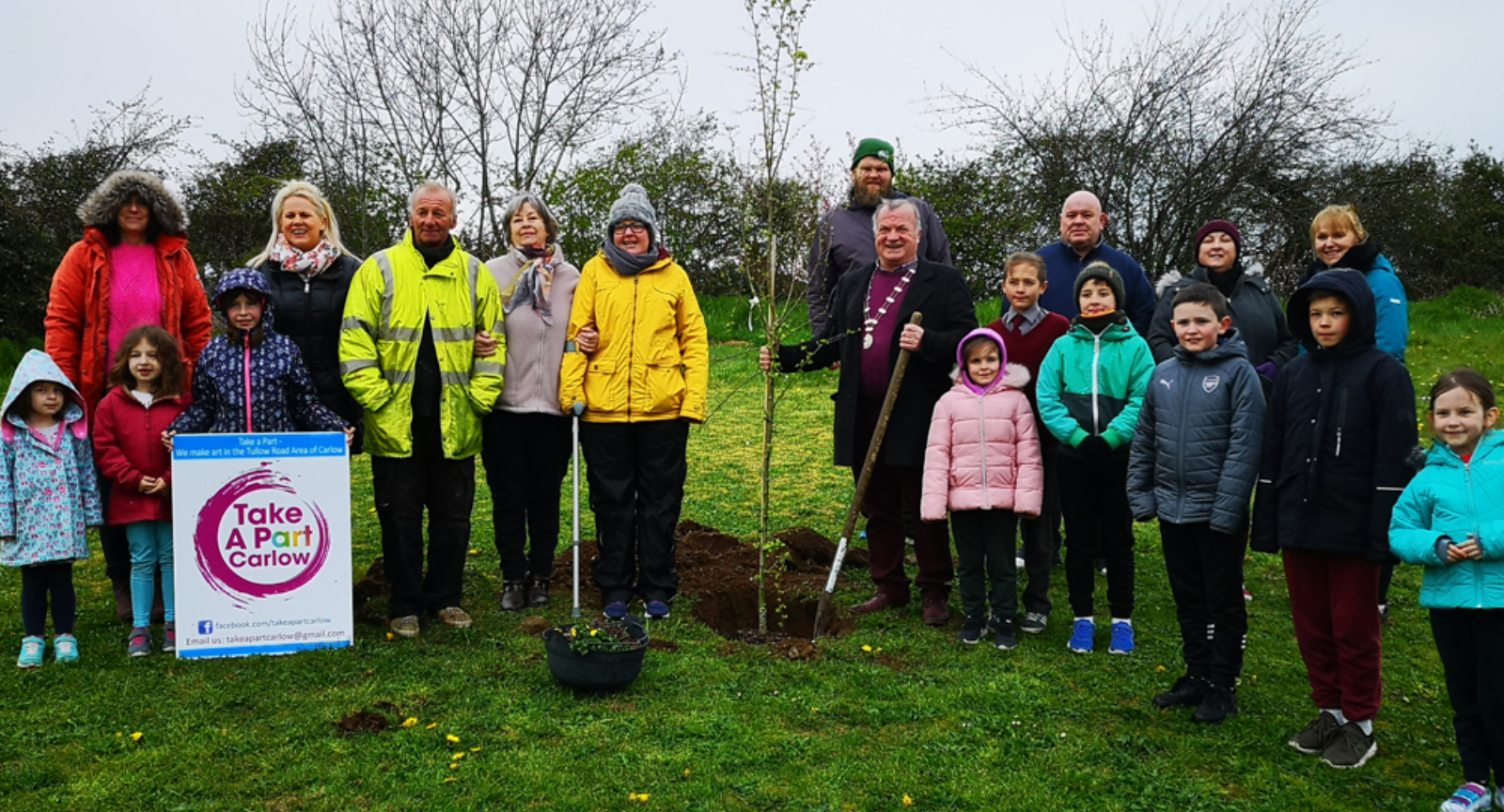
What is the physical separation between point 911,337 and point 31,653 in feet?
13.9

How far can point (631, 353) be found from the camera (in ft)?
17.0

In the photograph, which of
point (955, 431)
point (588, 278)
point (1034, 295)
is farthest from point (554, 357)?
point (1034, 295)

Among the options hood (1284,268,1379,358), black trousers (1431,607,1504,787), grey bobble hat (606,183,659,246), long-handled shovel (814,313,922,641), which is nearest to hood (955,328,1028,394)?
long-handled shovel (814,313,922,641)

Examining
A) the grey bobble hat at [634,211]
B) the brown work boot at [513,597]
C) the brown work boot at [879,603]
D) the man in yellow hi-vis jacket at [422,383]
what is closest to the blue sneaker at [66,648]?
the man in yellow hi-vis jacket at [422,383]

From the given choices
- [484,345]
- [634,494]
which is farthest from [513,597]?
[484,345]

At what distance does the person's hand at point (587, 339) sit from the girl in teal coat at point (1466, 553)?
3543 mm

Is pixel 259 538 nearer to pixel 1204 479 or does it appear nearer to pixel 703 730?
pixel 703 730

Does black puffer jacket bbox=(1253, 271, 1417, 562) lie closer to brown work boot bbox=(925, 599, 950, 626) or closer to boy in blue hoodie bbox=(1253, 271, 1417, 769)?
boy in blue hoodie bbox=(1253, 271, 1417, 769)

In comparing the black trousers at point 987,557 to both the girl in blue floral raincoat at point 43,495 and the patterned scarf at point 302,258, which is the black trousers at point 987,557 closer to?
the patterned scarf at point 302,258

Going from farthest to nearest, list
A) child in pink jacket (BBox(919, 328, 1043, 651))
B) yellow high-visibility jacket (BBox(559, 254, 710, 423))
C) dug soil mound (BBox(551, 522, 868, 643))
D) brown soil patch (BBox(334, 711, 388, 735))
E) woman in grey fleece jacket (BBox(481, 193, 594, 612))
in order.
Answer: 1. dug soil mound (BBox(551, 522, 868, 643))
2. woman in grey fleece jacket (BBox(481, 193, 594, 612))
3. yellow high-visibility jacket (BBox(559, 254, 710, 423))
4. child in pink jacket (BBox(919, 328, 1043, 651))
5. brown soil patch (BBox(334, 711, 388, 735))

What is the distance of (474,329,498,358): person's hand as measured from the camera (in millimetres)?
5098

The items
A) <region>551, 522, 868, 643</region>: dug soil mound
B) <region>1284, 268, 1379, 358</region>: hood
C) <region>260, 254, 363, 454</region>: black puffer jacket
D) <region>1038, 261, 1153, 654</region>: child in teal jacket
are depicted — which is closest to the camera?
<region>1284, 268, 1379, 358</region>: hood

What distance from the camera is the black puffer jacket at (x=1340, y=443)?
3.50m

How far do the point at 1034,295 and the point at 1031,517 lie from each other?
1.13m
